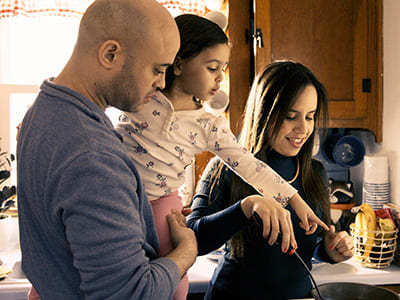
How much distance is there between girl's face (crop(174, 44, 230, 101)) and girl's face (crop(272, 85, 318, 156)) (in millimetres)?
334

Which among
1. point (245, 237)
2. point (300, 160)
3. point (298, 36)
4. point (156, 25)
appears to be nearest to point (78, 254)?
point (156, 25)

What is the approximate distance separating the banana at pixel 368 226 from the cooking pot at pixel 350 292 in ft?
2.68

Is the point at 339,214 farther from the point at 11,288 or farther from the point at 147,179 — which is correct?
the point at 11,288

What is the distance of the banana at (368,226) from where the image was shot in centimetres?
166

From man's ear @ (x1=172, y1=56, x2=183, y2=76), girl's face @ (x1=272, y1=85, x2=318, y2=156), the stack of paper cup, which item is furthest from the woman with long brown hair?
the stack of paper cup

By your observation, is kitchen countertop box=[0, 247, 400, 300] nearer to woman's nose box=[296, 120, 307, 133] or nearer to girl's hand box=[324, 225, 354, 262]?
A: girl's hand box=[324, 225, 354, 262]

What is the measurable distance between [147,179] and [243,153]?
0.27m

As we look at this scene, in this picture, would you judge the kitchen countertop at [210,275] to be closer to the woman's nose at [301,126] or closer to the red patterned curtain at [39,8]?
the woman's nose at [301,126]

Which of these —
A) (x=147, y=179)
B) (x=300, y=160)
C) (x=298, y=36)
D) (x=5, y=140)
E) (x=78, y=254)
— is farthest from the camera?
(x=5, y=140)

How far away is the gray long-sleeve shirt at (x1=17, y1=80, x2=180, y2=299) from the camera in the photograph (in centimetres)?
58

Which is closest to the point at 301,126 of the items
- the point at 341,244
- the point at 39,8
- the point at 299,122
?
the point at 299,122

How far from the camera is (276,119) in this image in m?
1.32

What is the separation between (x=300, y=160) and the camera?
4.67 feet

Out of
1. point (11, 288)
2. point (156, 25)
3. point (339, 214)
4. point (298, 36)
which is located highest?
point (298, 36)
